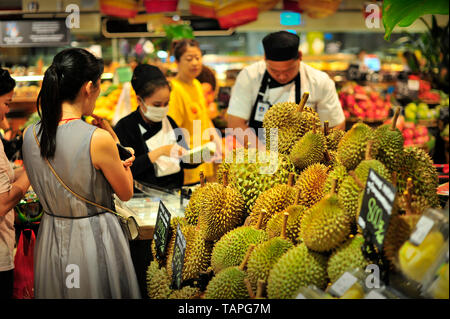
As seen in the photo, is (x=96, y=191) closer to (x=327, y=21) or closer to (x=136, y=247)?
(x=136, y=247)

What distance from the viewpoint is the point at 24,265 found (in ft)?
9.00

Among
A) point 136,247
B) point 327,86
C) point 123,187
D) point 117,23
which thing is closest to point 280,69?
point 327,86

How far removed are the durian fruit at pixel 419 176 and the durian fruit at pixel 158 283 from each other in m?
0.81

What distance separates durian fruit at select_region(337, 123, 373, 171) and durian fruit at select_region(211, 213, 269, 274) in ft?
1.02

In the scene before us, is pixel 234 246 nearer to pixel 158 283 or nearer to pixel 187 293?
pixel 187 293

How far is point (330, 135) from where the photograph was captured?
6.56 ft

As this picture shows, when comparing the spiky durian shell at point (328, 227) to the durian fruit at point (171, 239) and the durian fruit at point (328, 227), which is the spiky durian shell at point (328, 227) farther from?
the durian fruit at point (171, 239)

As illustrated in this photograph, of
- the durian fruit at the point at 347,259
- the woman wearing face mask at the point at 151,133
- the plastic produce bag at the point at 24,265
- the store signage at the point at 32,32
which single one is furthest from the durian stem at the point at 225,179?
the store signage at the point at 32,32

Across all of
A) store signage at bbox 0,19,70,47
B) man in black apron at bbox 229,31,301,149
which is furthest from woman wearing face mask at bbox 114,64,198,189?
store signage at bbox 0,19,70,47

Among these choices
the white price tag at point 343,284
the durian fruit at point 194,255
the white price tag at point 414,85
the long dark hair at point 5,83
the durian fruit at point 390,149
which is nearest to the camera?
the white price tag at point 343,284

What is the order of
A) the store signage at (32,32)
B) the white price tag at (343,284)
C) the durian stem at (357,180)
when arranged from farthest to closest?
the store signage at (32,32)
the durian stem at (357,180)
the white price tag at (343,284)

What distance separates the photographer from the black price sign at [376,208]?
3.75 feet

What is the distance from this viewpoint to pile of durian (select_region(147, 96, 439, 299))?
4.21 feet

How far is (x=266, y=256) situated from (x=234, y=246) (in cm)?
Answer: 15
